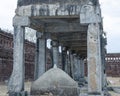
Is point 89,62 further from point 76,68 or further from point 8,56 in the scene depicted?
point 76,68

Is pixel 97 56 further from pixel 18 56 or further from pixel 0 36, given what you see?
pixel 0 36

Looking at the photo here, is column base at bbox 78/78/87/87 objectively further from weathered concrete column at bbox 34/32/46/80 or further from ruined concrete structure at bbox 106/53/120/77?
ruined concrete structure at bbox 106/53/120/77

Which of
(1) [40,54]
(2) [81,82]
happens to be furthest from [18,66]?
(2) [81,82]

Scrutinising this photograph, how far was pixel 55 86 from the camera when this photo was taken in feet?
36.5

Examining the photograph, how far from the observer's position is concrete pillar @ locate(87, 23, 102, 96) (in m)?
13.6

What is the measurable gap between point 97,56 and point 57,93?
11.4 feet

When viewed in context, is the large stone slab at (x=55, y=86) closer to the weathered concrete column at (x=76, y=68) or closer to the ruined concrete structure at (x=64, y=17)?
the ruined concrete structure at (x=64, y=17)

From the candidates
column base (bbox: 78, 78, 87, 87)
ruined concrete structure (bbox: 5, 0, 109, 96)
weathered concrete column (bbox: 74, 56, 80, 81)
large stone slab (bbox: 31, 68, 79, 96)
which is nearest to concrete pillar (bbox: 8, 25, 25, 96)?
ruined concrete structure (bbox: 5, 0, 109, 96)

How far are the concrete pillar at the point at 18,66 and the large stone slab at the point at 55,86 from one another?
304 cm

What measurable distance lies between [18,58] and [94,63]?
3453 millimetres

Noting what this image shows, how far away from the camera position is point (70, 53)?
28609 mm

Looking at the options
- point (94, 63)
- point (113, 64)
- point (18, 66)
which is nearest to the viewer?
point (94, 63)

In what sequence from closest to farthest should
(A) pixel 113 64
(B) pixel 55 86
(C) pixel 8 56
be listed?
1. (B) pixel 55 86
2. (C) pixel 8 56
3. (A) pixel 113 64

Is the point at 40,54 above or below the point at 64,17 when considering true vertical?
below
